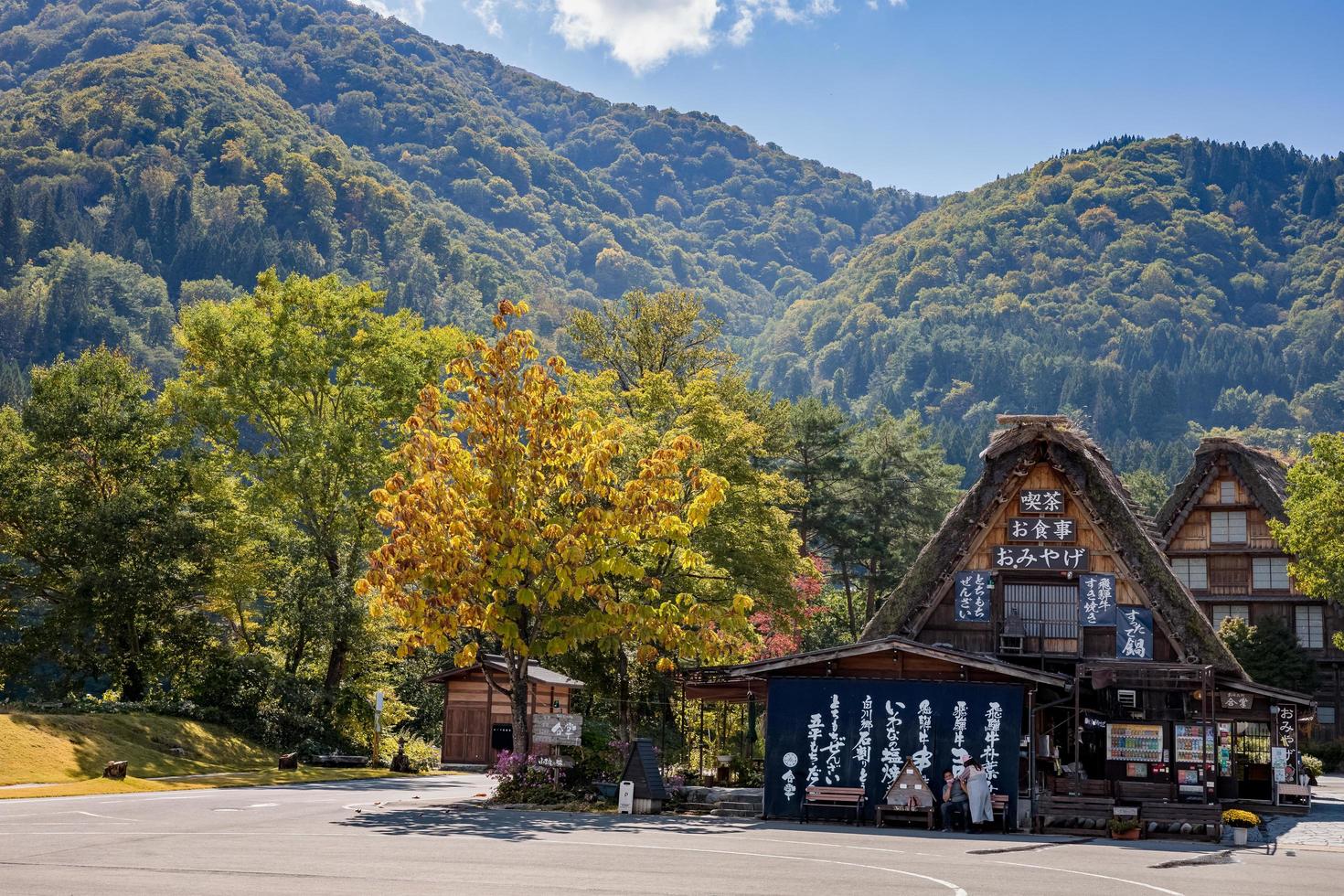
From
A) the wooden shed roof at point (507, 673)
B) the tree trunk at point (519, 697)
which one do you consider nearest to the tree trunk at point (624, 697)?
the wooden shed roof at point (507, 673)

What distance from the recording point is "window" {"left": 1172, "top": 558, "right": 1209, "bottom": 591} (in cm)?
6356

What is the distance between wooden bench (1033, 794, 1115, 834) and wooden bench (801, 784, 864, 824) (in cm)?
362

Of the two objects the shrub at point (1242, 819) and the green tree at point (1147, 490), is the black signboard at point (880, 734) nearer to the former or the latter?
the shrub at point (1242, 819)

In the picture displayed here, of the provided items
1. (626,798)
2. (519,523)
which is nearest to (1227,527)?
(626,798)

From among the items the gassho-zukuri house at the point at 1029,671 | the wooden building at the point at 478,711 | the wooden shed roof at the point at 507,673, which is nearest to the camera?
the gassho-zukuri house at the point at 1029,671

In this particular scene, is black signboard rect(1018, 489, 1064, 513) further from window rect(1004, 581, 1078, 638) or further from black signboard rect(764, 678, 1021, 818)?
black signboard rect(764, 678, 1021, 818)

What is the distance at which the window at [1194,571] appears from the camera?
63.6 meters

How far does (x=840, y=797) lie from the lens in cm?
2786

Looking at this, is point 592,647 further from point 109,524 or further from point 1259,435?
point 1259,435

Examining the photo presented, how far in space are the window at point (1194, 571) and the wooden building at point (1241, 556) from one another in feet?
0.14

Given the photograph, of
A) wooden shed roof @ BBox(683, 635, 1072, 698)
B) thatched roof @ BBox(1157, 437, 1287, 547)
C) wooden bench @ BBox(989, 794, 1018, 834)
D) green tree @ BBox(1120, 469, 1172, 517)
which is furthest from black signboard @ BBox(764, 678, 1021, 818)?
green tree @ BBox(1120, 469, 1172, 517)

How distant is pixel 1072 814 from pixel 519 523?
12.8 m

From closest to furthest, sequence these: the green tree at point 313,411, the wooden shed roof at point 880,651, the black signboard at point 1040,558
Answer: the wooden shed roof at point 880,651 → the black signboard at point 1040,558 → the green tree at point 313,411

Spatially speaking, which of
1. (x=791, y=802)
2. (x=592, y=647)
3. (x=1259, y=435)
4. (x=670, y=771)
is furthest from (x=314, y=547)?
(x=1259, y=435)
